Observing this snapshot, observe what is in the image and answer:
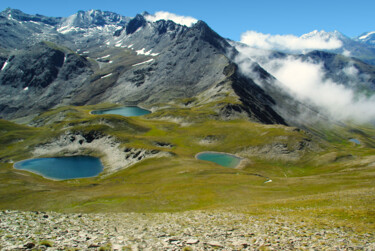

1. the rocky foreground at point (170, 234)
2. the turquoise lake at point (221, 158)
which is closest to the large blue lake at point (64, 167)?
the turquoise lake at point (221, 158)

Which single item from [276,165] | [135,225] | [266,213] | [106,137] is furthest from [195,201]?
[106,137]

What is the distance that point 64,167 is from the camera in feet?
436

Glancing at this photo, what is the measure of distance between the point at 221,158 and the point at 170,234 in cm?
11909

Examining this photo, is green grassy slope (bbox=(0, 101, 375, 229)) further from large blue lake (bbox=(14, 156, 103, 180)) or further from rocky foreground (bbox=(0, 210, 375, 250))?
large blue lake (bbox=(14, 156, 103, 180))

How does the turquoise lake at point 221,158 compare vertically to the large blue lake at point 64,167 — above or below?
above

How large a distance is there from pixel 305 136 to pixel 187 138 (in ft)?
223

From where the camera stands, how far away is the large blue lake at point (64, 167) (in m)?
121

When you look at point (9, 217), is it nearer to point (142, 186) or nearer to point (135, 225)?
point (135, 225)

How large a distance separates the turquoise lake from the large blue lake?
51710 mm

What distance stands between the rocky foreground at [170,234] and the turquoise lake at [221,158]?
101793mm

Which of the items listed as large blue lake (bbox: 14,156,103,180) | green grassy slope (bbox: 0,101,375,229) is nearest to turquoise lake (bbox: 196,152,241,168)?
green grassy slope (bbox: 0,101,375,229)

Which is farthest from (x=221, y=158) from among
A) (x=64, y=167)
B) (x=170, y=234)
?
(x=170, y=234)

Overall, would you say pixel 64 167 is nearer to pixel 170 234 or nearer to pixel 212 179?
pixel 212 179

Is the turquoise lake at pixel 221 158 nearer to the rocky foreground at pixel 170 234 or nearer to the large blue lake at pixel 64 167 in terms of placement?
Result: the large blue lake at pixel 64 167
